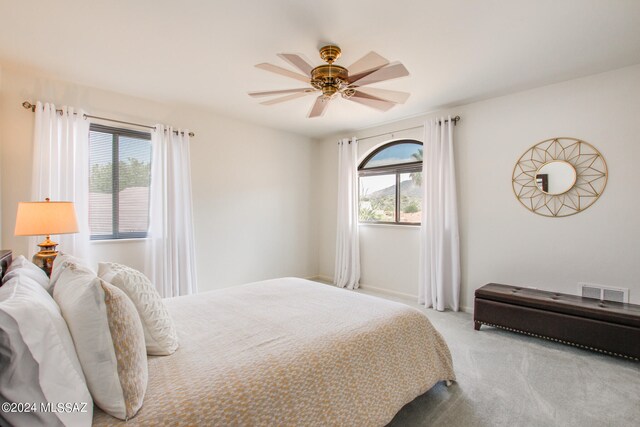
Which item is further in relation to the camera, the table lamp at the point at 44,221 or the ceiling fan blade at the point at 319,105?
the ceiling fan blade at the point at 319,105

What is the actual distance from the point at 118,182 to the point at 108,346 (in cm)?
291

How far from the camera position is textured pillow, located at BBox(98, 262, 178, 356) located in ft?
4.39

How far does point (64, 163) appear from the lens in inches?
115

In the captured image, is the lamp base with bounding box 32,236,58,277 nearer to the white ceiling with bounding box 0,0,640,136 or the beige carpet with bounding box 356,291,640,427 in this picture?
the white ceiling with bounding box 0,0,640,136

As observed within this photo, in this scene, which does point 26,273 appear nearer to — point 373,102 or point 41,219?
point 41,219

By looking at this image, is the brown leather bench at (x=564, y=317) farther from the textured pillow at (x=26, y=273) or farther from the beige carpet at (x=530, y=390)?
the textured pillow at (x=26, y=273)

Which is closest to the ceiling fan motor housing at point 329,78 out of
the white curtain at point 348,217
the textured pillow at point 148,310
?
the textured pillow at point 148,310

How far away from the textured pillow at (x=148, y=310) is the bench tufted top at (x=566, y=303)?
2.93 metres

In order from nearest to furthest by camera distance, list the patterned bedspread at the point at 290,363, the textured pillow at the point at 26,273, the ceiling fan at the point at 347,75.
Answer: the patterned bedspread at the point at 290,363, the textured pillow at the point at 26,273, the ceiling fan at the point at 347,75

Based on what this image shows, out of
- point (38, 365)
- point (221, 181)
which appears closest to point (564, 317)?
point (38, 365)

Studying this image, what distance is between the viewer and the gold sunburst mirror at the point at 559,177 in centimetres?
292

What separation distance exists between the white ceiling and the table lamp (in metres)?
1.26

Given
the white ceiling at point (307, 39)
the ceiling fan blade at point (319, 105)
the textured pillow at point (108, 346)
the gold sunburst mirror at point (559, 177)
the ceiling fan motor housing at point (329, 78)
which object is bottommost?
the textured pillow at point (108, 346)

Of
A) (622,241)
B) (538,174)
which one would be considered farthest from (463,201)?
(622,241)
